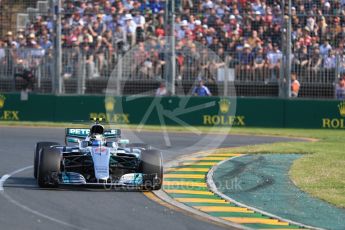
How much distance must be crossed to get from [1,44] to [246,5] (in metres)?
8.11

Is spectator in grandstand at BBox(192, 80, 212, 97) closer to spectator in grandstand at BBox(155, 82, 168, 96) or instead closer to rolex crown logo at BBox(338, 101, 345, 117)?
spectator in grandstand at BBox(155, 82, 168, 96)

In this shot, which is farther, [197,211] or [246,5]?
[246,5]

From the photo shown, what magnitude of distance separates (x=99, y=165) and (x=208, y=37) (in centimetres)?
1419

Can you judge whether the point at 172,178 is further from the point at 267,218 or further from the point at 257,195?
the point at 267,218

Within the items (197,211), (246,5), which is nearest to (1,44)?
(246,5)

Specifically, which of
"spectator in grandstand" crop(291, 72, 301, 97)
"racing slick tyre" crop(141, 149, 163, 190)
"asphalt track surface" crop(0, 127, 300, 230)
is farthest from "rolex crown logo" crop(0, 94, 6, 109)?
"racing slick tyre" crop(141, 149, 163, 190)

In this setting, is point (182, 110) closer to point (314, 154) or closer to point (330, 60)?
point (330, 60)

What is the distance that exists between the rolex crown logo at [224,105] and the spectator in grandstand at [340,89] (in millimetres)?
3367

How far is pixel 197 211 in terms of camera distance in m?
12.8

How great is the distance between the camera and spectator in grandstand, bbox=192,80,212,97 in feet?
93.2

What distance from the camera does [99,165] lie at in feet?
47.9

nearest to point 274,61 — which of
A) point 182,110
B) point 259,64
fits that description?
point 259,64

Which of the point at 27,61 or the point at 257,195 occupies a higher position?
the point at 27,61

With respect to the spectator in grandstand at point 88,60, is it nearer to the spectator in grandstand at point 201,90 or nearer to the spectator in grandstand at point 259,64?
the spectator in grandstand at point 201,90
